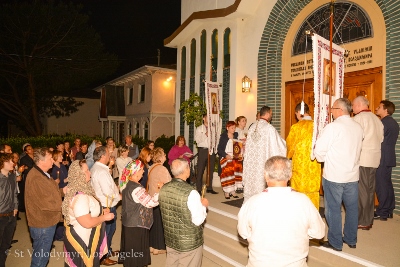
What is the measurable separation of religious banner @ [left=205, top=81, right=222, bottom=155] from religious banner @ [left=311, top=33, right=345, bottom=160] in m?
4.11

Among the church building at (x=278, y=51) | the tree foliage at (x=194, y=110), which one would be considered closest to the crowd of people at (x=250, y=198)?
the church building at (x=278, y=51)

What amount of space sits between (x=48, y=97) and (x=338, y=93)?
2670cm

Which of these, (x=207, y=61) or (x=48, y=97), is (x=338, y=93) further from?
(x=48, y=97)

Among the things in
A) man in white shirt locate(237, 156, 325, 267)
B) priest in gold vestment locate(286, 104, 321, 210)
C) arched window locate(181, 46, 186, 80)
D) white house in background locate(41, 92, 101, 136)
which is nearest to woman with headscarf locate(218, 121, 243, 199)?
priest in gold vestment locate(286, 104, 321, 210)

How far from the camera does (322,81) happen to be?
200 inches

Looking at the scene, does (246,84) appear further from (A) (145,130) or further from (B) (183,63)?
(A) (145,130)

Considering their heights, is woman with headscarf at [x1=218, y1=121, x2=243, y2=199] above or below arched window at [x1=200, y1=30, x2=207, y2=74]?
below

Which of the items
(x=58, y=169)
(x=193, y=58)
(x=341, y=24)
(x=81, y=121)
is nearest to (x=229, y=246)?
(x=58, y=169)

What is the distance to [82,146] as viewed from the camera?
11.7 meters

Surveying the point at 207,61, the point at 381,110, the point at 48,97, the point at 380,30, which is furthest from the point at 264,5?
the point at 48,97

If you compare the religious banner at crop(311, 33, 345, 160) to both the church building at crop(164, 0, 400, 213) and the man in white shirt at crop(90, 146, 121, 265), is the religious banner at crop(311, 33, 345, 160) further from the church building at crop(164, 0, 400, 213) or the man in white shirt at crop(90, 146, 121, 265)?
Answer: the man in white shirt at crop(90, 146, 121, 265)

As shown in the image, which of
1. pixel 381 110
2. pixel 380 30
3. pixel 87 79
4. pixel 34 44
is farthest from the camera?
pixel 87 79

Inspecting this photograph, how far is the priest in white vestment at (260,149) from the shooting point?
236 inches

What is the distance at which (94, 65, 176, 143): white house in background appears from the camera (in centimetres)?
2345
